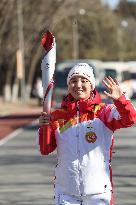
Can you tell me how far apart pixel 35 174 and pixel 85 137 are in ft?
27.0

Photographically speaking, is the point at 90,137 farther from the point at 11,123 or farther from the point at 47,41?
the point at 11,123

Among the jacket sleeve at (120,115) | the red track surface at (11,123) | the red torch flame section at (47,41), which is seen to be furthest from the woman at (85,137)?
the red track surface at (11,123)

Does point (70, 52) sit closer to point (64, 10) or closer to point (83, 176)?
point (64, 10)

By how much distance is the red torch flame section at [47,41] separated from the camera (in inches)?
237

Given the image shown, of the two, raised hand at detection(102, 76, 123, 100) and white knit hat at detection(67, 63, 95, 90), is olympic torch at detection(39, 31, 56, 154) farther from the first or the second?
raised hand at detection(102, 76, 123, 100)

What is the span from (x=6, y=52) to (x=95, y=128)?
4742 centimetres

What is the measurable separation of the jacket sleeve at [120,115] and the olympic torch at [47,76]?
405 millimetres

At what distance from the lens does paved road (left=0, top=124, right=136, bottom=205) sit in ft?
37.4

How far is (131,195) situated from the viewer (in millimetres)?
11484

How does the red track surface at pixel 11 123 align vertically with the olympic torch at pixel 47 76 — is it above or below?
above

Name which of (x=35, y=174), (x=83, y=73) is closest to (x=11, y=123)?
(x=35, y=174)

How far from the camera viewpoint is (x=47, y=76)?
19.5 feet

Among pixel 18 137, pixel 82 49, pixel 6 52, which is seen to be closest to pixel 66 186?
pixel 18 137

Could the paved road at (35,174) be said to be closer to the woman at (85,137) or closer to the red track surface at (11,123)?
the woman at (85,137)
